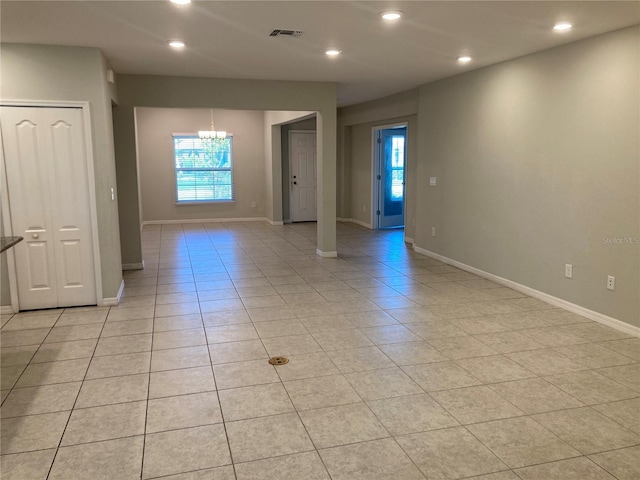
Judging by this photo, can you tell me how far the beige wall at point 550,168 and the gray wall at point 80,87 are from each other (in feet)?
13.3

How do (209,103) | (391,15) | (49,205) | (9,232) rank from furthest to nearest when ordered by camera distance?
(209,103)
(49,205)
(9,232)
(391,15)

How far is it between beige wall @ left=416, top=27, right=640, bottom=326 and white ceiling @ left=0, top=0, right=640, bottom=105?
0.92 feet

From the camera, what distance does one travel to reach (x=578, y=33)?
402cm

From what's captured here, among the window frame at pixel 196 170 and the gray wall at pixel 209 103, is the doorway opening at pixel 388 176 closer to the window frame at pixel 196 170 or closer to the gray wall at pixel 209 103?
the gray wall at pixel 209 103

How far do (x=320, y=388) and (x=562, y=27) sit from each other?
330 centimetres

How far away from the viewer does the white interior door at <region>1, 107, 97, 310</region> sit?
4402mm

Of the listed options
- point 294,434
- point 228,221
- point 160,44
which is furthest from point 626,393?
point 228,221

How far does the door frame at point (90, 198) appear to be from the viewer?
4.37 m

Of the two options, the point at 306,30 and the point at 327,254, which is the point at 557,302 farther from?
the point at 306,30

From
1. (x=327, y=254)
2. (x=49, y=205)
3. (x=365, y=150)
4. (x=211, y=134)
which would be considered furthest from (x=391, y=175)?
(x=49, y=205)

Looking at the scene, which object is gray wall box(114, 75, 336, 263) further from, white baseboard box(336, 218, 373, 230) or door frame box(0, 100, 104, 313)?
white baseboard box(336, 218, 373, 230)

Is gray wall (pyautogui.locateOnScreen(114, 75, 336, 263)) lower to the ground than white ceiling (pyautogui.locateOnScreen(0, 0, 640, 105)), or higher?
lower

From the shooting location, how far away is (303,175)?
429 inches

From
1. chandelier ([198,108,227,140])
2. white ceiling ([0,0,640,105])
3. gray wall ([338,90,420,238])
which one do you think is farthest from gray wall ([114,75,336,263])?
chandelier ([198,108,227,140])
